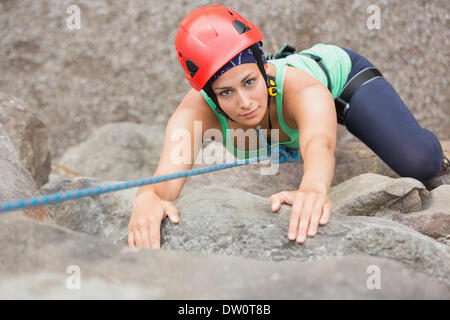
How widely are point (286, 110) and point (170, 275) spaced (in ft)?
4.59

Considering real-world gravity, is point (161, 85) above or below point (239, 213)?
above

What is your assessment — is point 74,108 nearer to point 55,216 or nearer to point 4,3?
point 4,3

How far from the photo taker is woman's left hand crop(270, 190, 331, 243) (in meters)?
1.39

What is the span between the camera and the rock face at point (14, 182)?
178 cm

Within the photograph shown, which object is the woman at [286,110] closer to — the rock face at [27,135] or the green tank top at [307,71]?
the green tank top at [307,71]

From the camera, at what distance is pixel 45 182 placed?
3.02 m

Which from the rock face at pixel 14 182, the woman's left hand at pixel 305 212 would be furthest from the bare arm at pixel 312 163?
the rock face at pixel 14 182

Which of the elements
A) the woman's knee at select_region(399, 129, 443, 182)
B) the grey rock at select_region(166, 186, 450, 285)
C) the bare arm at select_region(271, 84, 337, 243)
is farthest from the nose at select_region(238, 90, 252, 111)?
the woman's knee at select_region(399, 129, 443, 182)

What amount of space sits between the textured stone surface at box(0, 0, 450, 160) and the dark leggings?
142 cm

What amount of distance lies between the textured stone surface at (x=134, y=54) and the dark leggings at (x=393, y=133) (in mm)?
1419

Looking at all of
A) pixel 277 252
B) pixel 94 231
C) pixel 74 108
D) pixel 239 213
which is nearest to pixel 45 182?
pixel 94 231

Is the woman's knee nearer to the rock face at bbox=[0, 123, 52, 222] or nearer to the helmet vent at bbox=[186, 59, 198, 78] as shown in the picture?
the helmet vent at bbox=[186, 59, 198, 78]

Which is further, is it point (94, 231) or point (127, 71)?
point (127, 71)
